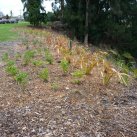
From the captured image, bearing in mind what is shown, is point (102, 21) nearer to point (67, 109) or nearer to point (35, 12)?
point (35, 12)

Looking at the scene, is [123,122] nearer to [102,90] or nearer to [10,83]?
[102,90]

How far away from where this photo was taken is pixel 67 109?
266 inches

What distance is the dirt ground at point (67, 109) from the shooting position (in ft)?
19.3

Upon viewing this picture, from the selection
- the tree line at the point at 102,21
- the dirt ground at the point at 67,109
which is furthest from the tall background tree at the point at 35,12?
the dirt ground at the point at 67,109

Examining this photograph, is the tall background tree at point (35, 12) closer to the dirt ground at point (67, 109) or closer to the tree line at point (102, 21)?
the tree line at point (102, 21)

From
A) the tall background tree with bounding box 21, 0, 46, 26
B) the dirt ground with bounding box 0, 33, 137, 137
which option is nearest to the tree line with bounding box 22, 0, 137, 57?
the tall background tree with bounding box 21, 0, 46, 26

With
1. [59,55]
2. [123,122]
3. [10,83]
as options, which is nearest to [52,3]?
[59,55]

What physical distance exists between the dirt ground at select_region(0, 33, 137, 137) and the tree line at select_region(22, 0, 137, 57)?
19.2 metres

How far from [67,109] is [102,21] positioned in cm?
2236

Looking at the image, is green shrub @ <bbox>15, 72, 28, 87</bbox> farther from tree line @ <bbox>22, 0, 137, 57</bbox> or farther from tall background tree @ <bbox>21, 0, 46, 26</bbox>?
tall background tree @ <bbox>21, 0, 46, 26</bbox>

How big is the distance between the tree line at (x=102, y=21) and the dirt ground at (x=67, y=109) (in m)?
19.2

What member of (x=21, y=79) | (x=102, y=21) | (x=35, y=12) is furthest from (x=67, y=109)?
(x=35, y=12)

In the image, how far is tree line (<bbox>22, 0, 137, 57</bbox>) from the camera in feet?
90.8

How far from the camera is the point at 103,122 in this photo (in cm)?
623
